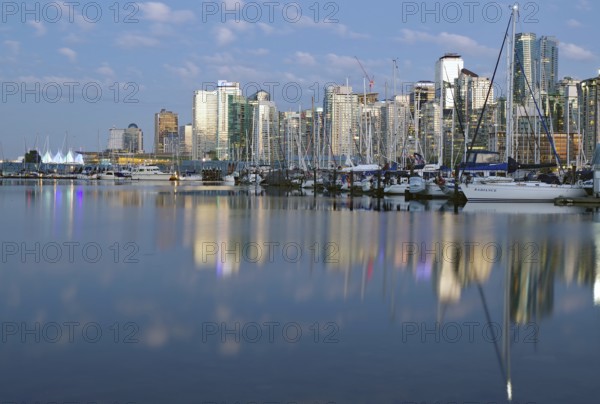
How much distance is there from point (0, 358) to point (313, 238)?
19303 millimetres

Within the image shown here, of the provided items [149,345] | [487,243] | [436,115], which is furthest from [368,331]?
[436,115]

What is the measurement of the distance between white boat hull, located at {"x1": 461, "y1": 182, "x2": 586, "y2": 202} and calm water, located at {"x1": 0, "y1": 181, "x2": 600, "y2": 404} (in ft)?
101

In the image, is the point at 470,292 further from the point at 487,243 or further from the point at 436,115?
the point at 436,115

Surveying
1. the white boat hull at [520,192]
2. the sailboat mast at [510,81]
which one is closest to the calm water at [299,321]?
the white boat hull at [520,192]

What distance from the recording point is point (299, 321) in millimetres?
13547

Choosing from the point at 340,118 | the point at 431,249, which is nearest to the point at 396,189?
the point at 431,249

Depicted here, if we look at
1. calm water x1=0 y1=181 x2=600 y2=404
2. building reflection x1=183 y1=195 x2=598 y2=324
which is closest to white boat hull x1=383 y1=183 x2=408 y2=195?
building reflection x1=183 y1=195 x2=598 y2=324

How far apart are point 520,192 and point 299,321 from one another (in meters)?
48.3

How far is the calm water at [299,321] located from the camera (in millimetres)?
9578

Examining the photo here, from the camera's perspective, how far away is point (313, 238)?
96.7 feet

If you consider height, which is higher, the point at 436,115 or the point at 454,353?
the point at 436,115

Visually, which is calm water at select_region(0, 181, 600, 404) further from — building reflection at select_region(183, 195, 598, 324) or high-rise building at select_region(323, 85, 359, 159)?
high-rise building at select_region(323, 85, 359, 159)

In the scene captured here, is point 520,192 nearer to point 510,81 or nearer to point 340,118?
point 510,81

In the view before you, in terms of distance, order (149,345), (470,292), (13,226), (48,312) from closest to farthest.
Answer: (149,345)
(48,312)
(470,292)
(13,226)
